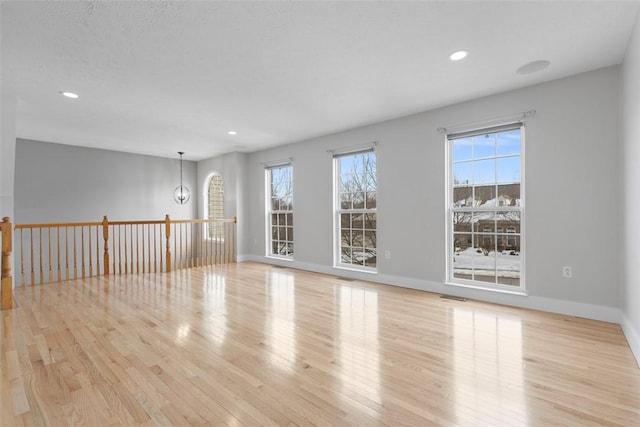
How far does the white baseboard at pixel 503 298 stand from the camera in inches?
118

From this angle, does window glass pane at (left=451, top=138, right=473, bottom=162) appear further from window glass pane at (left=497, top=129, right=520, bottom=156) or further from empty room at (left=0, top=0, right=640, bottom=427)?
window glass pane at (left=497, top=129, right=520, bottom=156)

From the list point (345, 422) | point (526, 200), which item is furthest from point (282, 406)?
point (526, 200)

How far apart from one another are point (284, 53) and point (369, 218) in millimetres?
2944

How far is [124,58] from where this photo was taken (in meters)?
2.67

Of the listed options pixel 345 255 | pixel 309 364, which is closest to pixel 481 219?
pixel 345 255

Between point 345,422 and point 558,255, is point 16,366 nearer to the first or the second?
point 345,422

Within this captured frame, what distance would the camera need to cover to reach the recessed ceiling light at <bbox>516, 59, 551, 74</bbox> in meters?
2.81

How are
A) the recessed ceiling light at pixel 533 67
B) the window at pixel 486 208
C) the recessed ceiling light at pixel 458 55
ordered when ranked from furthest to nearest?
the window at pixel 486 208, the recessed ceiling light at pixel 533 67, the recessed ceiling light at pixel 458 55

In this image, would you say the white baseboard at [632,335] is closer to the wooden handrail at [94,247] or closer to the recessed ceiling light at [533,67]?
the recessed ceiling light at [533,67]

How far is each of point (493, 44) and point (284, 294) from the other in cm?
344

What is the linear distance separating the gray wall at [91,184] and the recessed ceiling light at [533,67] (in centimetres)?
736

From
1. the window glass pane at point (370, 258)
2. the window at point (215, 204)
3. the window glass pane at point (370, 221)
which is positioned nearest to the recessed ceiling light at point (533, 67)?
the window glass pane at point (370, 221)

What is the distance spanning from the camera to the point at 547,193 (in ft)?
10.7

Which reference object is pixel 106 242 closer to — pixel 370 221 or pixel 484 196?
pixel 370 221
